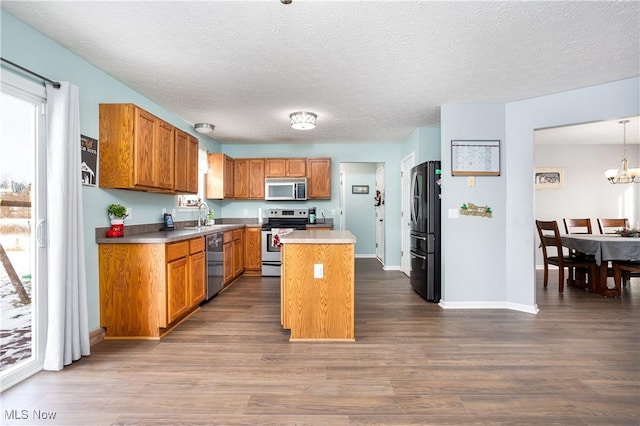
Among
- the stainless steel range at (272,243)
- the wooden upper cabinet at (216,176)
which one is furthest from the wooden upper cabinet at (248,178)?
A: the stainless steel range at (272,243)

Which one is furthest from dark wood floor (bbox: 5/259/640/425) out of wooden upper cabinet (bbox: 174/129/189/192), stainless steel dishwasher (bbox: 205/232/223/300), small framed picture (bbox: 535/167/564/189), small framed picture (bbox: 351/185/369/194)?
small framed picture (bbox: 351/185/369/194)

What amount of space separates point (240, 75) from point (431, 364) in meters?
3.03

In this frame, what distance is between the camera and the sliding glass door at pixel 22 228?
2.05m

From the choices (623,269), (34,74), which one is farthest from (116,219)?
(623,269)

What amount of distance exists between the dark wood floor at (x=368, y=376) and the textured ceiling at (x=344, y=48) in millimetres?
2395

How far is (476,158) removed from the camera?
12.2 feet

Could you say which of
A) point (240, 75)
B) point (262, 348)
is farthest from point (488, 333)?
point (240, 75)

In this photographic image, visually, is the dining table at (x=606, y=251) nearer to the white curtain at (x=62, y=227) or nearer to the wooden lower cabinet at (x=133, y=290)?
the wooden lower cabinet at (x=133, y=290)

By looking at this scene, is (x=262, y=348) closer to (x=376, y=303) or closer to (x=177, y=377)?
(x=177, y=377)

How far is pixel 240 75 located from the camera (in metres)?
2.89

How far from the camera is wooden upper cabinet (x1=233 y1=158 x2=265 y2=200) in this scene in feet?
18.9

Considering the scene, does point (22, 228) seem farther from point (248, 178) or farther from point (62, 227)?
point (248, 178)

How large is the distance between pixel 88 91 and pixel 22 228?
4.28 feet

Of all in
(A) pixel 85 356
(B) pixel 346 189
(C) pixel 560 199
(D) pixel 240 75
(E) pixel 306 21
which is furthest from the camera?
(B) pixel 346 189
